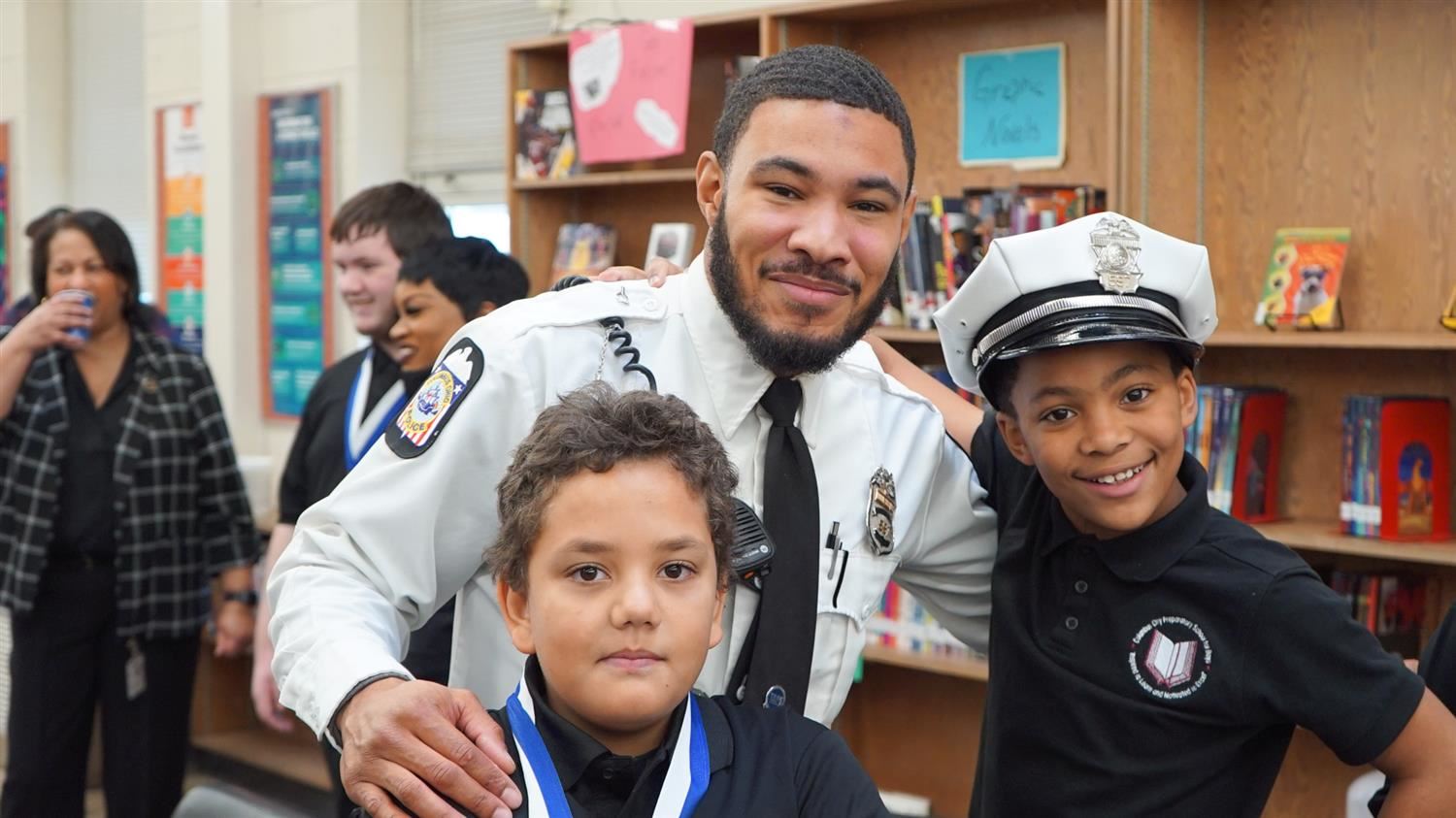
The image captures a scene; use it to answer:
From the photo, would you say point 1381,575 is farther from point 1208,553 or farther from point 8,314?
point 8,314

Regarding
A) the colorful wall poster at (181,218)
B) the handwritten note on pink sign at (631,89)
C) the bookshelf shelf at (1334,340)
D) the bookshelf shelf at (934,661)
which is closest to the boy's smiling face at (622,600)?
the bookshelf shelf at (1334,340)

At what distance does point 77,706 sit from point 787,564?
2.62 m

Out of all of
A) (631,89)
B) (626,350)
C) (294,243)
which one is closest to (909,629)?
(631,89)

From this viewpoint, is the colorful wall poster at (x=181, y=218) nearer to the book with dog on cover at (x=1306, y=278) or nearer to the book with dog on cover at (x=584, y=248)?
the book with dog on cover at (x=584, y=248)

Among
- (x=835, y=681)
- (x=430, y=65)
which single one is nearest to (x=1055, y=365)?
(x=835, y=681)

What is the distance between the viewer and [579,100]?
413 cm

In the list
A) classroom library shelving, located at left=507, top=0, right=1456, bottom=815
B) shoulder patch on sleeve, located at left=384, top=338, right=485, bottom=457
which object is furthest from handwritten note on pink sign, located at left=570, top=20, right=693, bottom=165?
shoulder patch on sleeve, located at left=384, top=338, right=485, bottom=457

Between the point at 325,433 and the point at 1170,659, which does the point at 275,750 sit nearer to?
the point at 325,433

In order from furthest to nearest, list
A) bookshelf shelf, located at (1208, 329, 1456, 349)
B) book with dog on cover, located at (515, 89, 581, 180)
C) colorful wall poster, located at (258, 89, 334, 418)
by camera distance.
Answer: colorful wall poster, located at (258, 89, 334, 418) < book with dog on cover, located at (515, 89, 581, 180) < bookshelf shelf, located at (1208, 329, 1456, 349)

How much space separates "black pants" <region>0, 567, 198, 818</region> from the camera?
11.6 ft

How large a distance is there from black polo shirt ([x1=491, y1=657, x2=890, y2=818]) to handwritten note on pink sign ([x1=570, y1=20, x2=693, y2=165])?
9.03 ft

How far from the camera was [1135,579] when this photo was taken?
165cm

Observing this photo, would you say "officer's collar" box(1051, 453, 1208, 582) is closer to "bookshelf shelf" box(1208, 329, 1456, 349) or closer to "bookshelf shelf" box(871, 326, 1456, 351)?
"bookshelf shelf" box(871, 326, 1456, 351)

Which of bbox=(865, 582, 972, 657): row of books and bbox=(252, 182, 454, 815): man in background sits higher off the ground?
bbox=(252, 182, 454, 815): man in background
